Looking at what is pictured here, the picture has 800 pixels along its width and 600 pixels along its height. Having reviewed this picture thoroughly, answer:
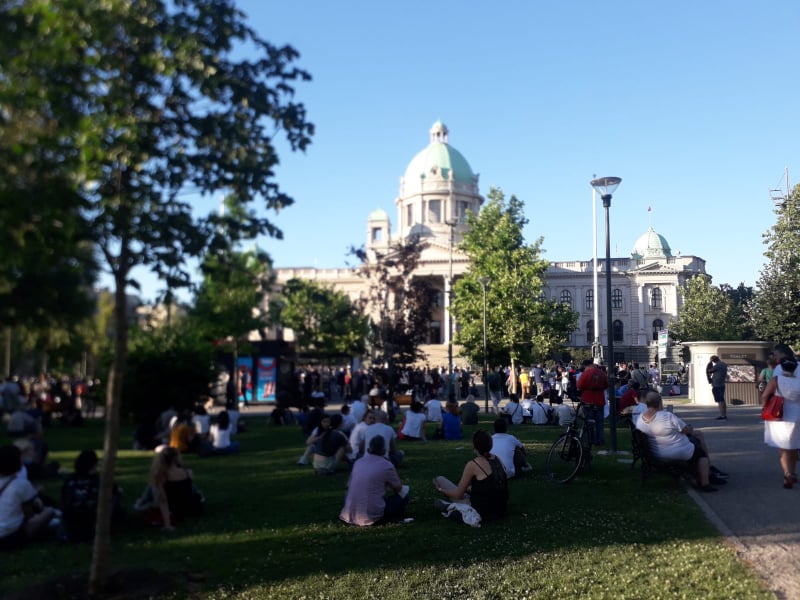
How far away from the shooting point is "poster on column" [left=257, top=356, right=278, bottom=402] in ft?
95.8

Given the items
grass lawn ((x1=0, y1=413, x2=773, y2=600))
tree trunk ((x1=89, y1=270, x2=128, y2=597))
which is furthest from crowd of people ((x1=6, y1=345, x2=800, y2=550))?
tree trunk ((x1=89, y1=270, x2=128, y2=597))

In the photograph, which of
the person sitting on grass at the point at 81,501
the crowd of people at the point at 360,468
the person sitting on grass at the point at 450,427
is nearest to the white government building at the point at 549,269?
the person sitting on grass at the point at 450,427

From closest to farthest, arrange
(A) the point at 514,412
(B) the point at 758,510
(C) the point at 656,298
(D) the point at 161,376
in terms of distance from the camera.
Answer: (B) the point at 758,510 → (A) the point at 514,412 → (D) the point at 161,376 → (C) the point at 656,298

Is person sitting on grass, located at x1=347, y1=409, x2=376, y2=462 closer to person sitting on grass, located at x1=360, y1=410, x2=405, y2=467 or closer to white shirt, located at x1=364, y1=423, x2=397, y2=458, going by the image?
person sitting on grass, located at x1=360, y1=410, x2=405, y2=467

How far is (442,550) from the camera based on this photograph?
284 inches

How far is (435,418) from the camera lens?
68.3 ft

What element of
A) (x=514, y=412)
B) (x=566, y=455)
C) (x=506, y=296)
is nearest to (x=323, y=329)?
(x=506, y=296)

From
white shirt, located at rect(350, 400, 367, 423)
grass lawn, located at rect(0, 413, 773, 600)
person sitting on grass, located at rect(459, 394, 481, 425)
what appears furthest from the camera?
person sitting on grass, located at rect(459, 394, 481, 425)

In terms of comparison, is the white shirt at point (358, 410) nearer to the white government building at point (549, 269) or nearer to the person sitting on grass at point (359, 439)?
the person sitting on grass at point (359, 439)

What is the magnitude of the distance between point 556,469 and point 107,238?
27.8ft

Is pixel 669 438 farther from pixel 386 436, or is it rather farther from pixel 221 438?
pixel 221 438

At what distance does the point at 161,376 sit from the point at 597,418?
39.8 feet

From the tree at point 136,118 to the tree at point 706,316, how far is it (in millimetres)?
58414

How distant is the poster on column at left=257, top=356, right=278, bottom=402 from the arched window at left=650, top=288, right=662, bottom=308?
→ 2472 inches
